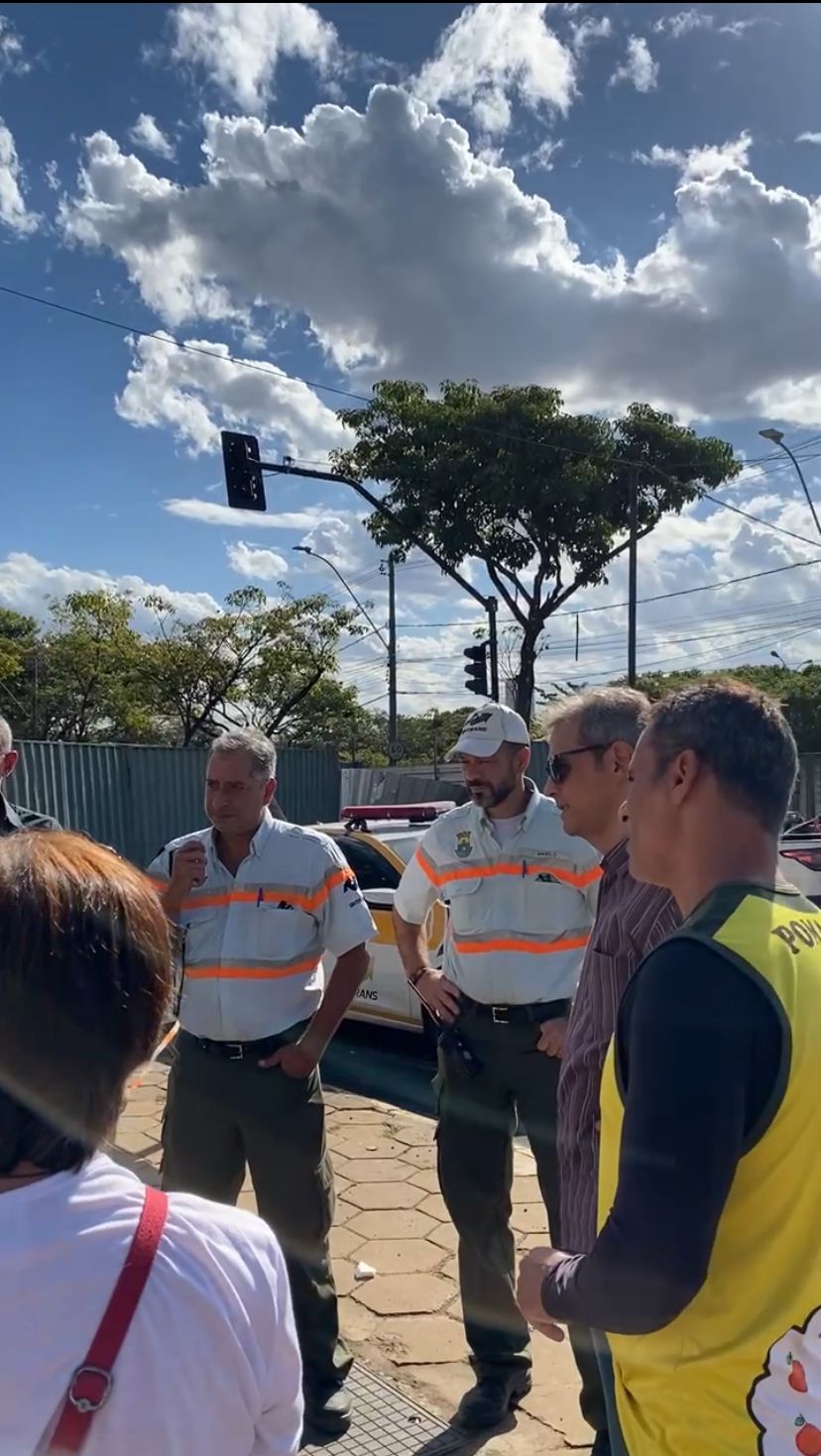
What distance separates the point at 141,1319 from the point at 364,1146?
457 centimetres

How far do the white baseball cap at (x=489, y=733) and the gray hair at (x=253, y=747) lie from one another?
21.7 inches

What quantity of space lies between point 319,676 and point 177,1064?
26.7 metres

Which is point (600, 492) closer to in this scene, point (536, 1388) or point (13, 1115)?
point (536, 1388)

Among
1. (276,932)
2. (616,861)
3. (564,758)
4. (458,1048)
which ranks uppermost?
(564,758)

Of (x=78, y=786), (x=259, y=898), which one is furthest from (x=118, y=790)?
(x=259, y=898)

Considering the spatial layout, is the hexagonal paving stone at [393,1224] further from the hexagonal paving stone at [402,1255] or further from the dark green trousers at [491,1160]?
the dark green trousers at [491,1160]

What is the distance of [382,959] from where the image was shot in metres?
7.17

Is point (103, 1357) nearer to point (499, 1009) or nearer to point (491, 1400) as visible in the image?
point (499, 1009)

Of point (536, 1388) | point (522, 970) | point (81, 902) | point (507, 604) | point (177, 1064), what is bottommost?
point (536, 1388)

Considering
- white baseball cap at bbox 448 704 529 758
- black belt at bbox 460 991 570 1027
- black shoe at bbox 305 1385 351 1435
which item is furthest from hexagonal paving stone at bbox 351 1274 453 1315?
white baseball cap at bbox 448 704 529 758

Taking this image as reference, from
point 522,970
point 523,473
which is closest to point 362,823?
point 522,970

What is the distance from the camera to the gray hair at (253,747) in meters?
3.19

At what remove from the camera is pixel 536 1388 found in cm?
317

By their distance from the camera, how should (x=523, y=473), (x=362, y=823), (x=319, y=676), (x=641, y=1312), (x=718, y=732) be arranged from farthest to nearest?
1. (x=319, y=676)
2. (x=523, y=473)
3. (x=362, y=823)
4. (x=718, y=732)
5. (x=641, y=1312)
